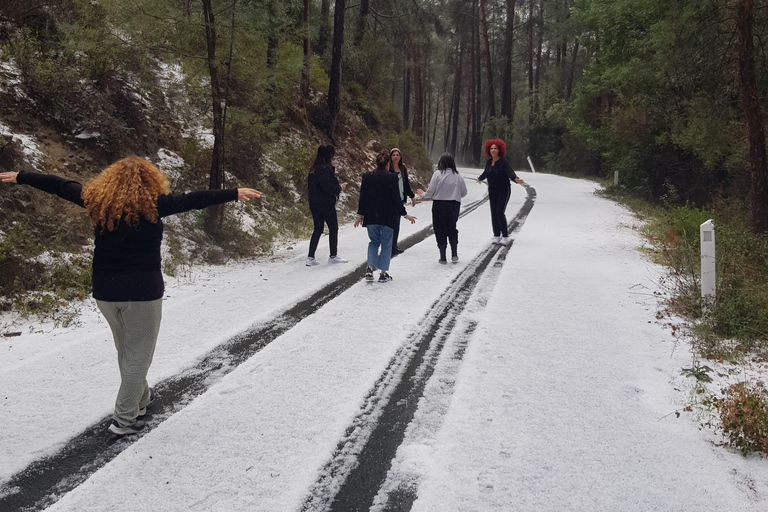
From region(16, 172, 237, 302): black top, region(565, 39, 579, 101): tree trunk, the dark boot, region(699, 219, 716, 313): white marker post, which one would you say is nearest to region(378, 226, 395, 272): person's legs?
the dark boot

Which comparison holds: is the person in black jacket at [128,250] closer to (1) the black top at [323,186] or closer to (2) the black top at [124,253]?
(2) the black top at [124,253]

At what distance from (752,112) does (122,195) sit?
39.1ft

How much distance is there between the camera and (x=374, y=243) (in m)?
8.31

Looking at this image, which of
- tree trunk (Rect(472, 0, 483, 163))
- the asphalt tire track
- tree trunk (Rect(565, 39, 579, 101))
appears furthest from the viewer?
tree trunk (Rect(472, 0, 483, 163))

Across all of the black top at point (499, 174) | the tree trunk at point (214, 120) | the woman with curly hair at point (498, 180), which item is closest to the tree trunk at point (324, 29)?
the tree trunk at point (214, 120)

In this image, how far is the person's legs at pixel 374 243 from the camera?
8289 millimetres

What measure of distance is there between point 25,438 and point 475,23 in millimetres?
42604

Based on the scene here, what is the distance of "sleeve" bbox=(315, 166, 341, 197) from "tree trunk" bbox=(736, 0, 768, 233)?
8434mm

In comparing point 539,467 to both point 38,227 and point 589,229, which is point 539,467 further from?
point 589,229

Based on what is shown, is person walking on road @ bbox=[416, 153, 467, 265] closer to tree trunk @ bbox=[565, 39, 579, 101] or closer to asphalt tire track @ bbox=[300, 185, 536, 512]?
asphalt tire track @ bbox=[300, 185, 536, 512]

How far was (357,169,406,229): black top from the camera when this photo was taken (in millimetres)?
8258

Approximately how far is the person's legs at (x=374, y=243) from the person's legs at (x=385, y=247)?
0.06 metres

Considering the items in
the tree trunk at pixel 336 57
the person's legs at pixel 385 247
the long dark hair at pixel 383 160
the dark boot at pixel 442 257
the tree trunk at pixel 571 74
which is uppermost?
the tree trunk at pixel 571 74

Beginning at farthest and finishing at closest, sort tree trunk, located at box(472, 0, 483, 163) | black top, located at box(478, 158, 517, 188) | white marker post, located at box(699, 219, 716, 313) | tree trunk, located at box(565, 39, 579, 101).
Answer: tree trunk, located at box(472, 0, 483, 163) < tree trunk, located at box(565, 39, 579, 101) < black top, located at box(478, 158, 517, 188) < white marker post, located at box(699, 219, 716, 313)
